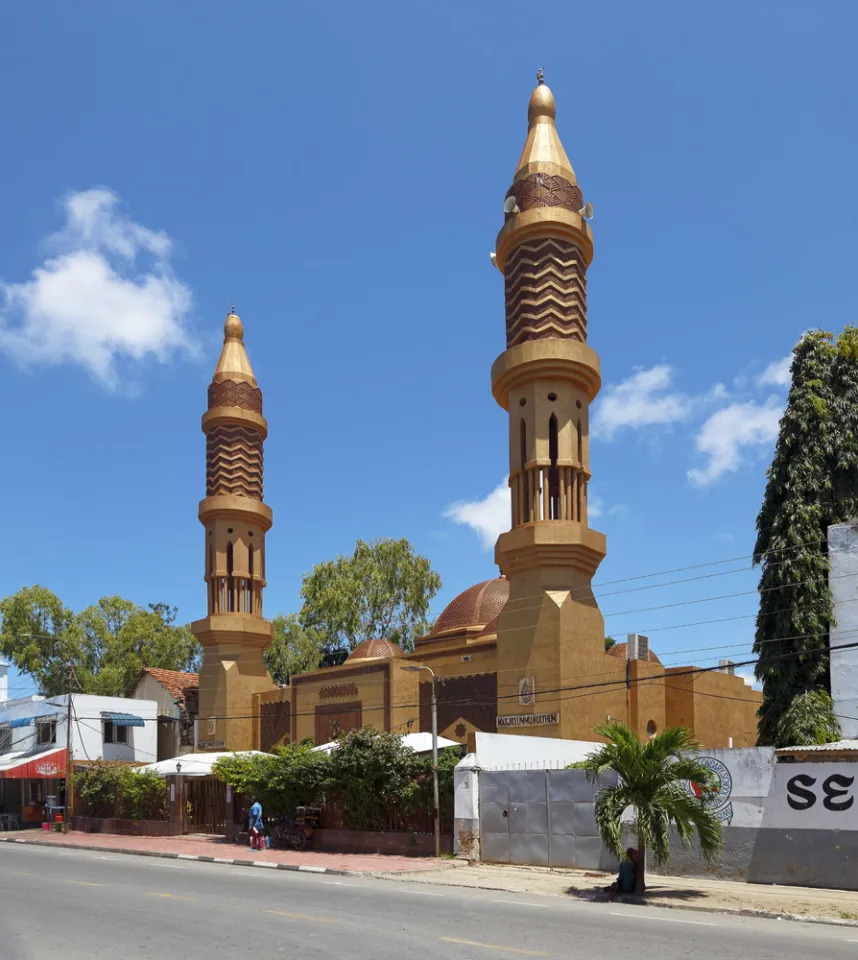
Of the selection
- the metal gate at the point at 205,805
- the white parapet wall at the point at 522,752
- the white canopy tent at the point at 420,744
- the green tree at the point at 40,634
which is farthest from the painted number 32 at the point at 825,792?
the green tree at the point at 40,634

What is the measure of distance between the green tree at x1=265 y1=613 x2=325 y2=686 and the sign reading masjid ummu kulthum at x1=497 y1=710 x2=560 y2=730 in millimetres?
36639

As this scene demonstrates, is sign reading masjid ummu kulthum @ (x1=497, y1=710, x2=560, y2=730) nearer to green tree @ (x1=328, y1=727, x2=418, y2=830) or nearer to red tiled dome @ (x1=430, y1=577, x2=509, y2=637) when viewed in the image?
green tree @ (x1=328, y1=727, x2=418, y2=830)

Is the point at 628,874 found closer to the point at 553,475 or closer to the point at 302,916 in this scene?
the point at 302,916

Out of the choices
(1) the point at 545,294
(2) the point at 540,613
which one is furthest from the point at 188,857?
(1) the point at 545,294

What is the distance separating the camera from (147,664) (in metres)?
79.4

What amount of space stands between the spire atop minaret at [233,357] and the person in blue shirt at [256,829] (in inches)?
1236

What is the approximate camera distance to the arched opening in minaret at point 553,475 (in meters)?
41.3

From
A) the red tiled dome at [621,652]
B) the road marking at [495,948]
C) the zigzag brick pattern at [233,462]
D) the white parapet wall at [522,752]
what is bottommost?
the road marking at [495,948]

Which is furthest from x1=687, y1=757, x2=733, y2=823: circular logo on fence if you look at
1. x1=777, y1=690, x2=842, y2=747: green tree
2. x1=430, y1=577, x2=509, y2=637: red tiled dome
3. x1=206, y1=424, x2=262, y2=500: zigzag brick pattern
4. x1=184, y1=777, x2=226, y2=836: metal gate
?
x1=206, y1=424, x2=262, y2=500: zigzag brick pattern

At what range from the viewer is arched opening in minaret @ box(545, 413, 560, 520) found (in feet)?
136

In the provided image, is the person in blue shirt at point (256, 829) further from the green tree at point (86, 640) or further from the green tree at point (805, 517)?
the green tree at point (86, 640)

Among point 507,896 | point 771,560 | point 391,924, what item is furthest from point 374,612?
point 391,924

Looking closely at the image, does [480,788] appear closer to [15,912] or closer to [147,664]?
[15,912]

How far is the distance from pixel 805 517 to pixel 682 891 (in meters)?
15.2
